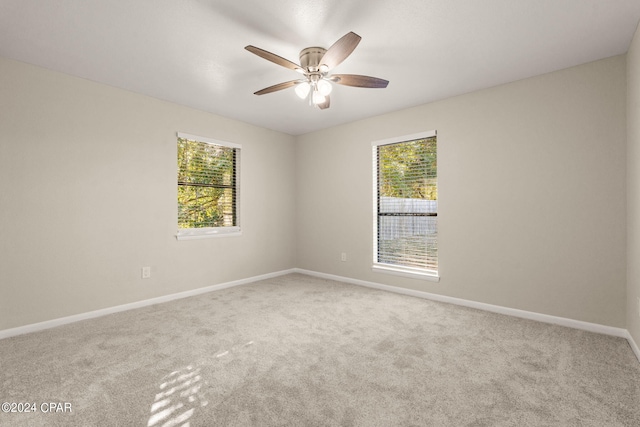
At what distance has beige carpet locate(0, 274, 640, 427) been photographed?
5.32 ft

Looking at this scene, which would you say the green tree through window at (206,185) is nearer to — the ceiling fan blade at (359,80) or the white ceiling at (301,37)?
the white ceiling at (301,37)

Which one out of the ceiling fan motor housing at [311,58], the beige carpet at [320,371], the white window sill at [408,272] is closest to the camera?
the beige carpet at [320,371]

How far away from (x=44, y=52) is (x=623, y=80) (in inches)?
197

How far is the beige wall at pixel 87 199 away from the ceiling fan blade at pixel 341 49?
8.13ft

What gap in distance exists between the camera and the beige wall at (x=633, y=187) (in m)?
2.23

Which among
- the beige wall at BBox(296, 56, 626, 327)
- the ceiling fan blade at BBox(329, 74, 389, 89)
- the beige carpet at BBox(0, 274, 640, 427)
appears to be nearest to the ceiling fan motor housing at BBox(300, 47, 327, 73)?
the ceiling fan blade at BBox(329, 74, 389, 89)

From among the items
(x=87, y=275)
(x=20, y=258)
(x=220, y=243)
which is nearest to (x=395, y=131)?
(x=220, y=243)

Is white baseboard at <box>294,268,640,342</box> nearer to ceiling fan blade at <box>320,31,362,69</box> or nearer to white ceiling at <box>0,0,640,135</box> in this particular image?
white ceiling at <box>0,0,640,135</box>

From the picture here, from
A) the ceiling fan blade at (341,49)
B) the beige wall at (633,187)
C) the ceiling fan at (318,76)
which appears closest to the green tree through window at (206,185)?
the ceiling fan at (318,76)

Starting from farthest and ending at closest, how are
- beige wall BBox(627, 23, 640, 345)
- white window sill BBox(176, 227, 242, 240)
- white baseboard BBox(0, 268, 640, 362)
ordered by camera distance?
white window sill BBox(176, 227, 242, 240)
white baseboard BBox(0, 268, 640, 362)
beige wall BBox(627, 23, 640, 345)

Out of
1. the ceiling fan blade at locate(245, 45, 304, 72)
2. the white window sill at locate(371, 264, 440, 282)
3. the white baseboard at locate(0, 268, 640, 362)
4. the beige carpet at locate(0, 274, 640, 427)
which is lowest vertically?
the beige carpet at locate(0, 274, 640, 427)

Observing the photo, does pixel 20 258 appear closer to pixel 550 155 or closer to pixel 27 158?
pixel 27 158

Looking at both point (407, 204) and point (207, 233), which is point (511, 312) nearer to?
point (407, 204)

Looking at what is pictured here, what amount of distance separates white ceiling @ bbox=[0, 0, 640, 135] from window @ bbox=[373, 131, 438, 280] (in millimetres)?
915
